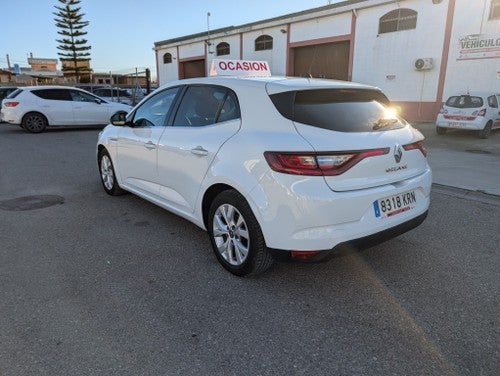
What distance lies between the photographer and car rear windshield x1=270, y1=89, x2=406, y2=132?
2.94m

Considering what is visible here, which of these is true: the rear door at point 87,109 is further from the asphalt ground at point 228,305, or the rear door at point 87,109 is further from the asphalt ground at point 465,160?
the asphalt ground at point 465,160

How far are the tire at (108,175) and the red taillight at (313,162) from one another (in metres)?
3.40

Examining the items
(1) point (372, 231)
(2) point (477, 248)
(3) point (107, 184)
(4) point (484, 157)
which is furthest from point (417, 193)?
(4) point (484, 157)

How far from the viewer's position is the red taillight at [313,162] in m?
2.69

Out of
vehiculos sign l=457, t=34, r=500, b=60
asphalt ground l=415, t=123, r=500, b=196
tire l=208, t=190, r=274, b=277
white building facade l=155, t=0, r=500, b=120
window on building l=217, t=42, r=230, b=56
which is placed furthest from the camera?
window on building l=217, t=42, r=230, b=56

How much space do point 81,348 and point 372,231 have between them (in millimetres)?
2095

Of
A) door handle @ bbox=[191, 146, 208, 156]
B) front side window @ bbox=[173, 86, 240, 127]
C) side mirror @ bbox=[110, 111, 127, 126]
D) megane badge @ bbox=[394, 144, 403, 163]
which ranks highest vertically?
front side window @ bbox=[173, 86, 240, 127]

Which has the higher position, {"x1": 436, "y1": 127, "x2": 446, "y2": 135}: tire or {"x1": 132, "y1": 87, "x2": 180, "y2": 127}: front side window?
{"x1": 132, "y1": 87, "x2": 180, "y2": 127}: front side window

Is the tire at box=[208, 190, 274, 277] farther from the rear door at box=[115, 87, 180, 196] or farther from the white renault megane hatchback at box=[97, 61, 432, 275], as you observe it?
the rear door at box=[115, 87, 180, 196]

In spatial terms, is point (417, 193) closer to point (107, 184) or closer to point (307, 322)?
point (307, 322)

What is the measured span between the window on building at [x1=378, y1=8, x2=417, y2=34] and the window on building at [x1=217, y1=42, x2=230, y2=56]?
1197cm

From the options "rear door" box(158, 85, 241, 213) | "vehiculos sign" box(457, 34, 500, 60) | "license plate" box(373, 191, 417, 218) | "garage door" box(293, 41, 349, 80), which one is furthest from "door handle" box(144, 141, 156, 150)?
"garage door" box(293, 41, 349, 80)

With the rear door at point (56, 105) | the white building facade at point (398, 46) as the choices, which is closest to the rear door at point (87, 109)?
the rear door at point (56, 105)

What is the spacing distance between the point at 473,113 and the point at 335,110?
1204 cm
